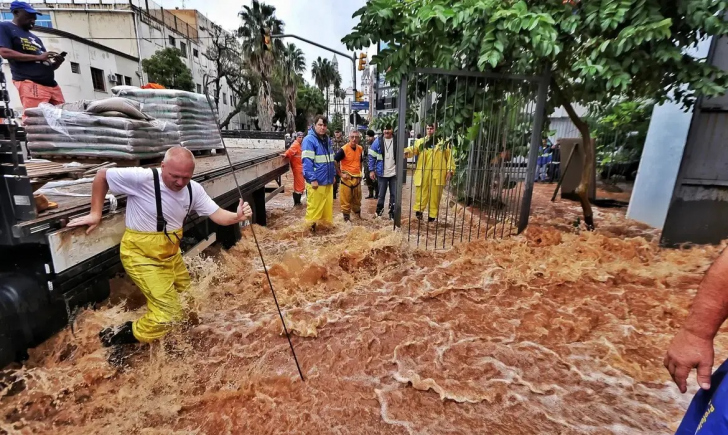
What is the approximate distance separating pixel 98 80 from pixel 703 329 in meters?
25.6

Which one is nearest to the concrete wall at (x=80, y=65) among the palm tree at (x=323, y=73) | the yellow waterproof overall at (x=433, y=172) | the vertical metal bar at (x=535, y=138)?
the yellow waterproof overall at (x=433, y=172)

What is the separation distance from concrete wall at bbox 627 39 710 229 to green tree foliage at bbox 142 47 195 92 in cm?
2309

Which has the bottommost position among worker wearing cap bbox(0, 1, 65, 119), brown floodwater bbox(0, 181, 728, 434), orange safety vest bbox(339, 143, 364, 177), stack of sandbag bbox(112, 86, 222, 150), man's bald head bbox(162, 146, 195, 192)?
brown floodwater bbox(0, 181, 728, 434)

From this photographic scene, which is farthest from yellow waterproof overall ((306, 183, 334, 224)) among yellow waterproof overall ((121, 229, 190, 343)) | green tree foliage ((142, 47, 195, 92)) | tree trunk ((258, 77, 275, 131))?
tree trunk ((258, 77, 275, 131))

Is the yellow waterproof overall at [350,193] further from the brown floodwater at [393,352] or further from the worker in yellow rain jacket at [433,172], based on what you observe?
the brown floodwater at [393,352]

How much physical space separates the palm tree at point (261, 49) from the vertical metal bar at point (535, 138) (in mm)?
22962

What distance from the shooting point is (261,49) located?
82.1 feet

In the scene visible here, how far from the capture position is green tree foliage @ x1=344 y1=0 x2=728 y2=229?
388cm

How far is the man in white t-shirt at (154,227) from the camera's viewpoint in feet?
8.67

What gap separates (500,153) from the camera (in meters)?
5.49

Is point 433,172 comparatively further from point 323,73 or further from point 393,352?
point 323,73

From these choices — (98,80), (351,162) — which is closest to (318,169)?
(351,162)

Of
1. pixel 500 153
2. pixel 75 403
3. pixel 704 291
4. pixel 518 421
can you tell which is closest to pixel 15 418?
pixel 75 403

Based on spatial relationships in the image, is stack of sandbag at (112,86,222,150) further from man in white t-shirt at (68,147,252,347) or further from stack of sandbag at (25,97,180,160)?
man in white t-shirt at (68,147,252,347)
